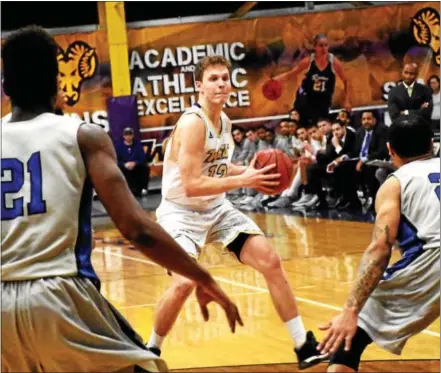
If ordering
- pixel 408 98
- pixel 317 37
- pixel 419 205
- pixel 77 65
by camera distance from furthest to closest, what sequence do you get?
pixel 317 37 → pixel 77 65 → pixel 408 98 → pixel 419 205

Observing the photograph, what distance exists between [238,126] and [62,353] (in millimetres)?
15451

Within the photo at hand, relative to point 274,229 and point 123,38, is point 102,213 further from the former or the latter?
point 274,229

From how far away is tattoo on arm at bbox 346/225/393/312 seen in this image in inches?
158

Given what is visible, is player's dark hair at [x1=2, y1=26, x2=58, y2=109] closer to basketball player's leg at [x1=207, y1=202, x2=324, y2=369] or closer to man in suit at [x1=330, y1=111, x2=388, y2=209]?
basketball player's leg at [x1=207, y1=202, x2=324, y2=369]

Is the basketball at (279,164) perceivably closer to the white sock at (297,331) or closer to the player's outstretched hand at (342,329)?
the white sock at (297,331)

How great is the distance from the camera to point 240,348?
6.06 meters

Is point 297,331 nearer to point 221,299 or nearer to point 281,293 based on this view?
point 281,293

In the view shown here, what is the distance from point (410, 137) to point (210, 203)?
1826 millimetres

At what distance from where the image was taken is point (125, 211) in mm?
2770

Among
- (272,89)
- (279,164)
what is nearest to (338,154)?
(272,89)

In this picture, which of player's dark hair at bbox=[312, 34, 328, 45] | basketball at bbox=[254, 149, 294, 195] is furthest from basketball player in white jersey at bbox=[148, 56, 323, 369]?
player's dark hair at bbox=[312, 34, 328, 45]

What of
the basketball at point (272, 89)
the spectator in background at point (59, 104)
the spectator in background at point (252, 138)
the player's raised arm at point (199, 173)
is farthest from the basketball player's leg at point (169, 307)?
the basketball at point (272, 89)

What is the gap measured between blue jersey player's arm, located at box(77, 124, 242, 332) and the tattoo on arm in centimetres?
131

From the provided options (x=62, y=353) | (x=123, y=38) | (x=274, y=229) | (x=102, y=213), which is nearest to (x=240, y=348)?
(x=62, y=353)
